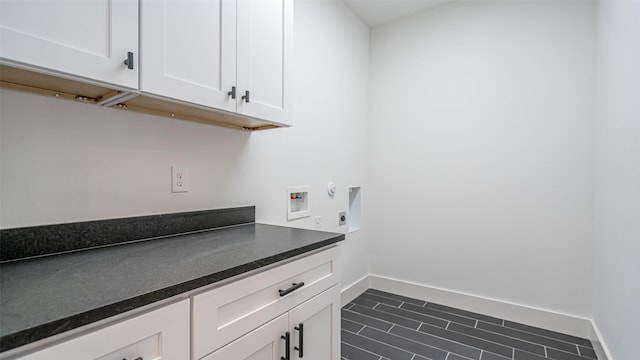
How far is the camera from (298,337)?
3.77 ft

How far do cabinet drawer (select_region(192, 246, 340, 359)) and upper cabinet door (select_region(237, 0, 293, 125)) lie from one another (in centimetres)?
73

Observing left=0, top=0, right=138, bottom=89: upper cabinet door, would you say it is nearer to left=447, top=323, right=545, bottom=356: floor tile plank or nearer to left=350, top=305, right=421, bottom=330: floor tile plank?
left=350, top=305, right=421, bottom=330: floor tile plank

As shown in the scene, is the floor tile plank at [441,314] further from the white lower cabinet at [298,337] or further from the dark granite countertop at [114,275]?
the dark granite countertop at [114,275]

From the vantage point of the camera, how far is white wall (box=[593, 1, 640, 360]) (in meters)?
1.38

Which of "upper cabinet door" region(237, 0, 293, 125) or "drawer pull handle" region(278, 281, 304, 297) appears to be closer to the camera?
"drawer pull handle" region(278, 281, 304, 297)

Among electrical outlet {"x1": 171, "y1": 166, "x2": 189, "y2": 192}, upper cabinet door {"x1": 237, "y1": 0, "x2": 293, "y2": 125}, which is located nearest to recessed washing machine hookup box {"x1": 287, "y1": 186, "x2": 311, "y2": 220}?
upper cabinet door {"x1": 237, "y1": 0, "x2": 293, "y2": 125}

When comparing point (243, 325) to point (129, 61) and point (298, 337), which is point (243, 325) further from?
point (129, 61)

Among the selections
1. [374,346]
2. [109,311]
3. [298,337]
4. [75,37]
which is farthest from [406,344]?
[75,37]

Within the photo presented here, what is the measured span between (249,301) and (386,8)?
109 inches

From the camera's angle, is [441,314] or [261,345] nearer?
[261,345]

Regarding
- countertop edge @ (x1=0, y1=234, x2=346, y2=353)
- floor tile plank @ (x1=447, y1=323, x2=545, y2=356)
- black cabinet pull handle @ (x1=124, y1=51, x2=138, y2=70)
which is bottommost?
floor tile plank @ (x1=447, y1=323, x2=545, y2=356)

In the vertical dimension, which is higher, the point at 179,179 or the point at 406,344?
the point at 179,179

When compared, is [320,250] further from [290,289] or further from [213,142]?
[213,142]

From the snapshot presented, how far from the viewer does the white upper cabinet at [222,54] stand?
3.27 ft
